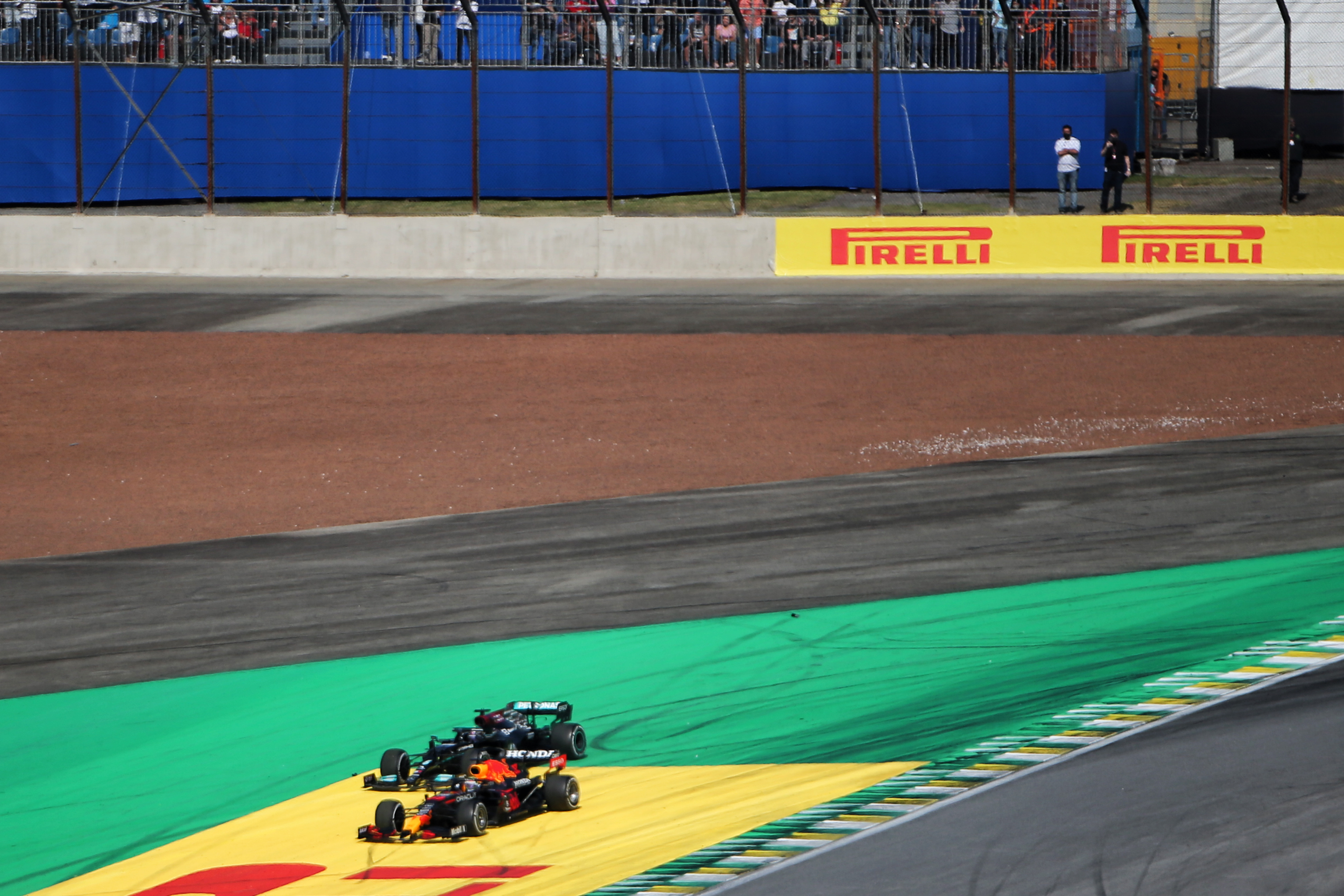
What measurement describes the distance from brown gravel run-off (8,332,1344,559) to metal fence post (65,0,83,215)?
6.95 m

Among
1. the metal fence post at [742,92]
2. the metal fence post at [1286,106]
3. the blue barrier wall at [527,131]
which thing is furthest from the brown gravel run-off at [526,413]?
the blue barrier wall at [527,131]

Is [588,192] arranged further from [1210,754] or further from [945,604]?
[1210,754]

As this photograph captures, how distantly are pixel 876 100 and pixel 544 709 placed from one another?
20.8 m

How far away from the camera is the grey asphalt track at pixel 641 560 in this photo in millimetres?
10156

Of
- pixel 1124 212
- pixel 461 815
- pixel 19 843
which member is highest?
pixel 1124 212

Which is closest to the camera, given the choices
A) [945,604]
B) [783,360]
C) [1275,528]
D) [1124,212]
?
[945,604]

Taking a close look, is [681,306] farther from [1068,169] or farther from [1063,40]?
[1063,40]

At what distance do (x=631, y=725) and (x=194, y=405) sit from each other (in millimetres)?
11367

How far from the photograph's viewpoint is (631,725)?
322 inches

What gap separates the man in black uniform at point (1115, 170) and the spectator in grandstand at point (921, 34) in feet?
12.6

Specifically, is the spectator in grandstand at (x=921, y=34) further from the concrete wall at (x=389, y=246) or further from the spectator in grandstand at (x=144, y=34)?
the spectator in grandstand at (x=144, y=34)

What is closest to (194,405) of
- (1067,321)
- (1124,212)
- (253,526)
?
(253,526)

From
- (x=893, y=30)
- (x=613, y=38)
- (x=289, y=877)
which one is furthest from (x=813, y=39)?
(x=289, y=877)

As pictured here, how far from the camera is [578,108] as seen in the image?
29.5 metres
